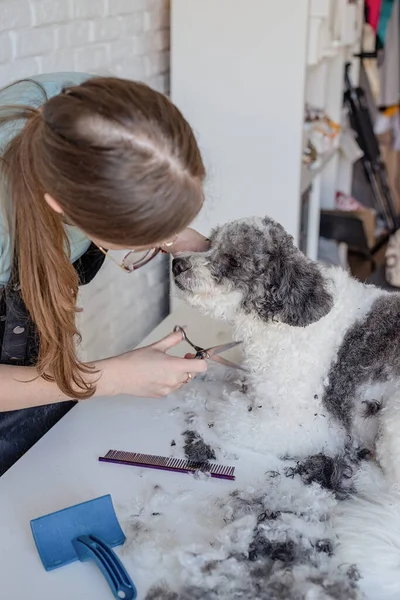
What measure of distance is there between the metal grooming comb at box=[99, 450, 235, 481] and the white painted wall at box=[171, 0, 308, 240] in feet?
3.35

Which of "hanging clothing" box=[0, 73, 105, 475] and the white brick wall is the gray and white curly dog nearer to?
"hanging clothing" box=[0, 73, 105, 475]

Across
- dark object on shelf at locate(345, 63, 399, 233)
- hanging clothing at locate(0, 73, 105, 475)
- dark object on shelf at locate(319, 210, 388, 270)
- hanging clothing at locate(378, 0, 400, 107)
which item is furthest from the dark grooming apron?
hanging clothing at locate(378, 0, 400, 107)

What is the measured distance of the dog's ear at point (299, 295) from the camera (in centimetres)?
114

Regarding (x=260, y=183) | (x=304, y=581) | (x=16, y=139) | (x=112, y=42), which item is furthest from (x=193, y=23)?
(x=304, y=581)

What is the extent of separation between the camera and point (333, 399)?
3.95ft

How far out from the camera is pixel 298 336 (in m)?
1.21

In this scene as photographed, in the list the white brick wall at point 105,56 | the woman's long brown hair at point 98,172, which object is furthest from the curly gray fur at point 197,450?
the white brick wall at point 105,56

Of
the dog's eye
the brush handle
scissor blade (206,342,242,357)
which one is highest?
the dog's eye

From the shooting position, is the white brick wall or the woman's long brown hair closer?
the woman's long brown hair

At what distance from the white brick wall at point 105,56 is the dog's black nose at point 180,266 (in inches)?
19.6

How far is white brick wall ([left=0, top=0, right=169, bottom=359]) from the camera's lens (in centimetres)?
140

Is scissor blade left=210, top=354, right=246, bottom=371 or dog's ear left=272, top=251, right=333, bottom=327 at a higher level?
dog's ear left=272, top=251, right=333, bottom=327

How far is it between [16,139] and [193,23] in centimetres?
109

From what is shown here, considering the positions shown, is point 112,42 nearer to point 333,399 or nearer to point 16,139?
point 16,139
